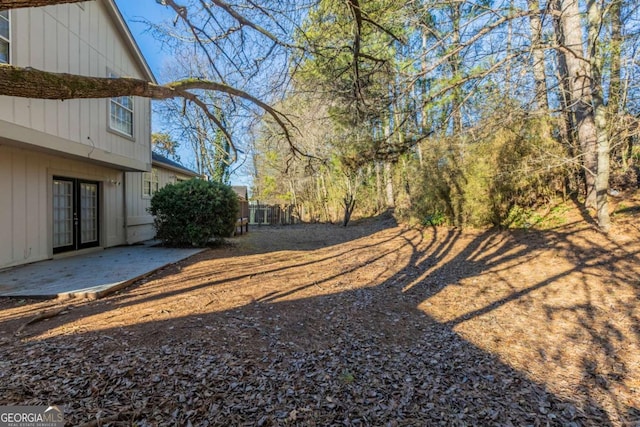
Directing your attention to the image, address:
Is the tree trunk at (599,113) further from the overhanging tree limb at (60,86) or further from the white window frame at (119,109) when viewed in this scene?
the white window frame at (119,109)

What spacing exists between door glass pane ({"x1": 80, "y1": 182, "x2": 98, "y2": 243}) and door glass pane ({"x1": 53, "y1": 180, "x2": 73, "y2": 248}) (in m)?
0.35

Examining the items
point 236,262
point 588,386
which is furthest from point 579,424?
point 236,262

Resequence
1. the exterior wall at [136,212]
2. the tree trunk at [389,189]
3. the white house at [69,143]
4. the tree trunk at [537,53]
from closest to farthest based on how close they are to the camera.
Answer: the tree trunk at [537,53] → the white house at [69,143] → the exterior wall at [136,212] → the tree trunk at [389,189]

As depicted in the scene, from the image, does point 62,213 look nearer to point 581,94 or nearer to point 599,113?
point 599,113

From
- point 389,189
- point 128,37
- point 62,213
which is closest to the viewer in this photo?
point 62,213

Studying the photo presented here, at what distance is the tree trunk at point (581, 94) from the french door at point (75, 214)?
10905mm

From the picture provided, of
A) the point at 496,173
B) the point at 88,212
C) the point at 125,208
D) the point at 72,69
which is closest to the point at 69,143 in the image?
the point at 72,69

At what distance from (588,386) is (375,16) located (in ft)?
17.1

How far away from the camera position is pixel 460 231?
32.4 feet

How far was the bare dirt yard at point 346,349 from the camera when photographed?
7.22 ft

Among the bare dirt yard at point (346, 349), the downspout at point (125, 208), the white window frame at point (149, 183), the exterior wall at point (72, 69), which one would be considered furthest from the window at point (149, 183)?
the bare dirt yard at point (346, 349)

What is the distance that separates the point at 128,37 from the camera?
881cm

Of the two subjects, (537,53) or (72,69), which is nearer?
(537,53)

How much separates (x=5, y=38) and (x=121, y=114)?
3.36m
